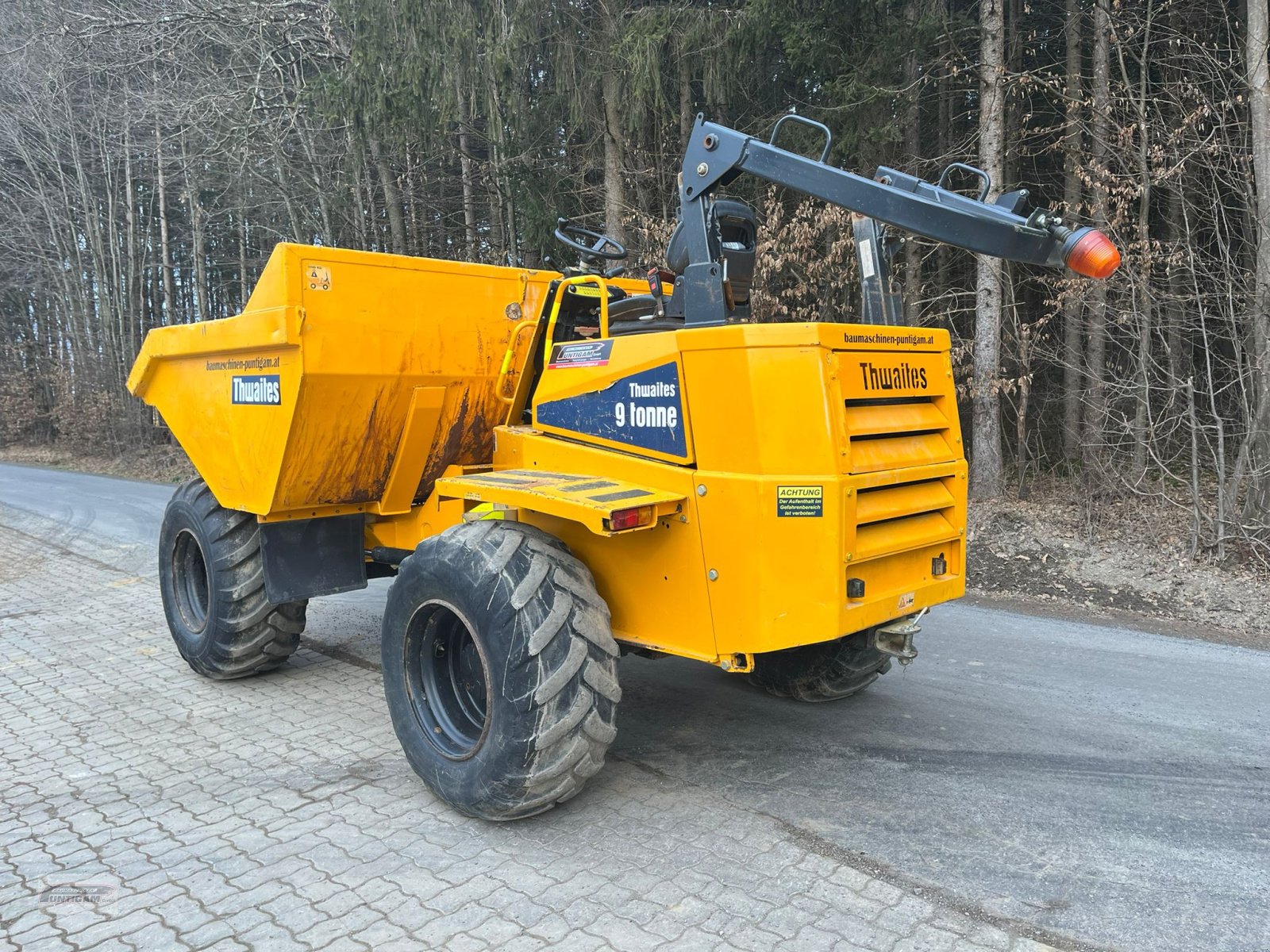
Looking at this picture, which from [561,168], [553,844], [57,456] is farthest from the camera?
[57,456]

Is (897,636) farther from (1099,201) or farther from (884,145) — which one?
(884,145)

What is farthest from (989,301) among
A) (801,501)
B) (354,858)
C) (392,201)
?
(392,201)

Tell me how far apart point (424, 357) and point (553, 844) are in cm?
256

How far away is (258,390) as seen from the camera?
478 centimetres

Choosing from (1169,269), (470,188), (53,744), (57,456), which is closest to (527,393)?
(53,744)

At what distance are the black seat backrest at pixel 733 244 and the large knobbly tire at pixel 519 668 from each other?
145 centimetres

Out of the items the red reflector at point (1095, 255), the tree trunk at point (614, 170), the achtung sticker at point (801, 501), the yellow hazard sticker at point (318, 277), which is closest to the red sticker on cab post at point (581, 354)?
the achtung sticker at point (801, 501)

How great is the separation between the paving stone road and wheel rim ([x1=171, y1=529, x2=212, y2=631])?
0.90 m

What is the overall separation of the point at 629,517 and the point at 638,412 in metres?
0.56

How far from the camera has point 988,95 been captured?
10078 millimetres

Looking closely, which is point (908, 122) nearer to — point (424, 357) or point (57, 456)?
point (424, 357)

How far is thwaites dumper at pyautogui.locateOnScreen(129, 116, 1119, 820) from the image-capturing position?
132 inches

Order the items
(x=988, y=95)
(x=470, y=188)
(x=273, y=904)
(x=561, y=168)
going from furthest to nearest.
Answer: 1. (x=470, y=188)
2. (x=561, y=168)
3. (x=988, y=95)
4. (x=273, y=904)

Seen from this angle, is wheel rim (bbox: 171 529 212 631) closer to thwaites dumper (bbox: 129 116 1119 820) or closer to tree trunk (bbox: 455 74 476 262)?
thwaites dumper (bbox: 129 116 1119 820)
